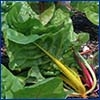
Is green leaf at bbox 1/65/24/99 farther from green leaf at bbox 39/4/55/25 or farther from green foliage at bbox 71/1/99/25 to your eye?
green foliage at bbox 71/1/99/25

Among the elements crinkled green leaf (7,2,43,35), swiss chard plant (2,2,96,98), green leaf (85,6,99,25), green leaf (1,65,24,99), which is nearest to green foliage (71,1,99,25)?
green leaf (85,6,99,25)

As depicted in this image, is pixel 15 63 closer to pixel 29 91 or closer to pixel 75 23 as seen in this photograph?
pixel 29 91

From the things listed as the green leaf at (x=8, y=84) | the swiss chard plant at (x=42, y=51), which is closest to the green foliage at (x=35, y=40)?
the swiss chard plant at (x=42, y=51)

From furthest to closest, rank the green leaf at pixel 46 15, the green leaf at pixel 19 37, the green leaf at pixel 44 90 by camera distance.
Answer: the green leaf at pixel 46 15 < the green leaf at pixel 19 37 < the green leaf at pixel 44 90

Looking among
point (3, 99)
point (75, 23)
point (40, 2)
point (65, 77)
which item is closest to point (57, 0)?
point (40, 2)

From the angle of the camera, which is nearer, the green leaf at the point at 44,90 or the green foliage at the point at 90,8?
the green leaf at the point at 44,90

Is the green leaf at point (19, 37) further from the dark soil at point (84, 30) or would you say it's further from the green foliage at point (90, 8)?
the green foliage at point (90, 8)

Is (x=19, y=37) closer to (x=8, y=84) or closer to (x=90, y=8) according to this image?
(x=8, y=84)
